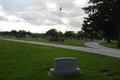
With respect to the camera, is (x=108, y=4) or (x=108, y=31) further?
(x=108, y=31)

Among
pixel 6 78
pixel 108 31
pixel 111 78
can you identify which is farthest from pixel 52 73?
pixel 108 31

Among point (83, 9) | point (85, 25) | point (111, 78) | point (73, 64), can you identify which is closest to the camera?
point (111, 78)

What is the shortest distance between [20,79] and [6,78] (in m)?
0.57

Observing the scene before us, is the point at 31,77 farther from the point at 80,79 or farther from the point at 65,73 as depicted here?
the point at 80,79

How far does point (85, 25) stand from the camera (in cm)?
4662

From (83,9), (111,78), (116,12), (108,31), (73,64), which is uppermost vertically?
(83,9)

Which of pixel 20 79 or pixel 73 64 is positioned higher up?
pixel 73 64

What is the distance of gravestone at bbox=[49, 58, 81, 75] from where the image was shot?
447 cm

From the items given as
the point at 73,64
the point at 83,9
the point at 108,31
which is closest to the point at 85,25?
the point at 108,31

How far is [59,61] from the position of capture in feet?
14.7

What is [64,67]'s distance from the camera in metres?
4.62

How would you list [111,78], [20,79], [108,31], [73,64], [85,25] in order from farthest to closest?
1. [85,25]
2. [108,31]
3. [73,64]
4. [111,78]
5. [20,79]

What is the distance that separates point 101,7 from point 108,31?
53.9 ft

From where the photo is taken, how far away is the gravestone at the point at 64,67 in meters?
4.47
